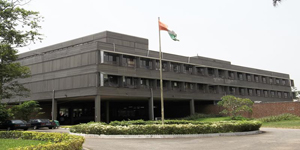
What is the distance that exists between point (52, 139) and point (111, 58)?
28249 millimetres

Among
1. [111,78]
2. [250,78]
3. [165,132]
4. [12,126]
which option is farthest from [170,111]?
[165,132]

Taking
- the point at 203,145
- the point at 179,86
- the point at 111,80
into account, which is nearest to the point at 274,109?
the point at 179,86

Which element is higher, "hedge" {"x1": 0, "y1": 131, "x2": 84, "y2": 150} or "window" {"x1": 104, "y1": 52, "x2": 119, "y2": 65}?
"window" {"x1": 104, "y1": 52, "x2": 119, "y2": 65}

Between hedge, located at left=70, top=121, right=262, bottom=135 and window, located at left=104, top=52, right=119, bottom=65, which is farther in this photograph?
window, located at left=104, top=52, right=119, bottom=65

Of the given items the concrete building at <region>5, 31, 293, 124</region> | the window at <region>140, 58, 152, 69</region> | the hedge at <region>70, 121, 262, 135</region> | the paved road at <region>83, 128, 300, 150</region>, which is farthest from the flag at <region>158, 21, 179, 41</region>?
the window at <region>140, 58, 152, 69</region>

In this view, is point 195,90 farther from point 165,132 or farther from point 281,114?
point 165,132

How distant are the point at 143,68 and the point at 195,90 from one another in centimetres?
1372

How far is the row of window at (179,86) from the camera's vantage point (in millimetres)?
43000

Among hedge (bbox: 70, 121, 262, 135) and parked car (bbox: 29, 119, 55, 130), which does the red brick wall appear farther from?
parked car (bbox: 29, 119, 55, 130)

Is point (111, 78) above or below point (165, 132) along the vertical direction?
above

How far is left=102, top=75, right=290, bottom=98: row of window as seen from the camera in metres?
43.0

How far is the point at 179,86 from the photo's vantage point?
52688 millimetres

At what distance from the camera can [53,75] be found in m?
44.9

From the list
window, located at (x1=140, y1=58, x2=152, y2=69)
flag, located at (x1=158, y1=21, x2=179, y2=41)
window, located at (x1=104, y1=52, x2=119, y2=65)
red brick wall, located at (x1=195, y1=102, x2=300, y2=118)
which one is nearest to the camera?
flag, located at (x1=158, y1=21, x2=179, y2=41)
